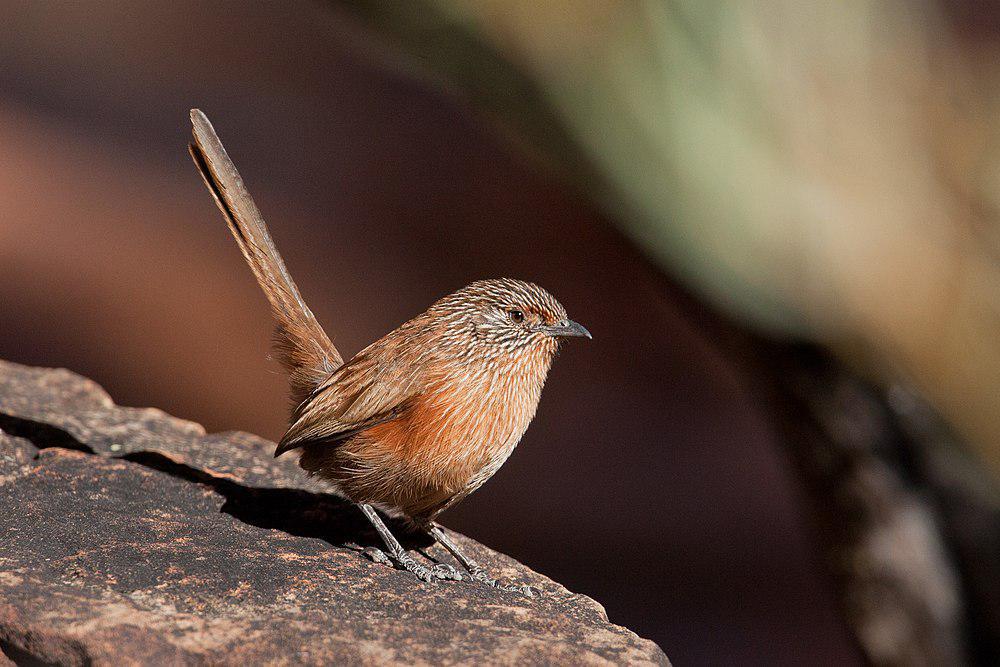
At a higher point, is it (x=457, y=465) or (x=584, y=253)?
(x=584, y=253)

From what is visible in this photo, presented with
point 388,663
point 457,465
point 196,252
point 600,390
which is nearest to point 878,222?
point 457,465

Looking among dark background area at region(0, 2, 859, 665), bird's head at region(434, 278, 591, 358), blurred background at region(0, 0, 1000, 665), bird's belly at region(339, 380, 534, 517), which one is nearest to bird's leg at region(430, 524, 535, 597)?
bird's belly at region(339, 380, 534, 517)

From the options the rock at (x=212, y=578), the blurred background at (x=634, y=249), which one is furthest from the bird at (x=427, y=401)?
the blurred background at (x=634, y=249)

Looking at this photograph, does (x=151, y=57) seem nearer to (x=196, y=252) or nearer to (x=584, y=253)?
(x=196, y=252)

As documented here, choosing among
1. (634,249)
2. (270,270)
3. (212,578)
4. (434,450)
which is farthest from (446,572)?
(634,249)

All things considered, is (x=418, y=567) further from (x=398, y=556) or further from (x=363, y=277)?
(x=363, y=277)

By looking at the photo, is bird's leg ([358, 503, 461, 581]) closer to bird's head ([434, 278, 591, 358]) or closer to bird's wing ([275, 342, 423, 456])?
bird's wing ([275, 342, 423, 456])

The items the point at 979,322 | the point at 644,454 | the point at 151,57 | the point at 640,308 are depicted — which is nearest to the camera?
the point at 979,322
